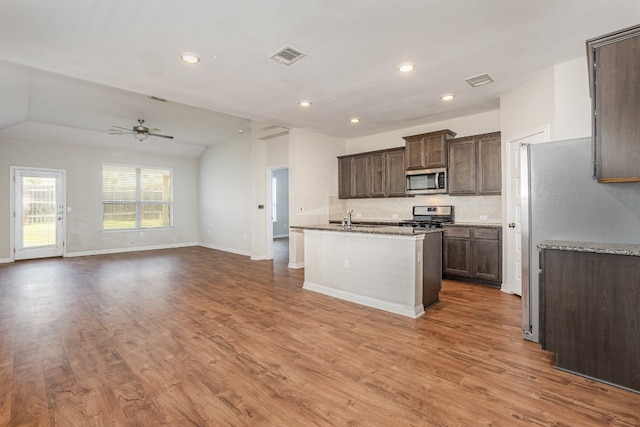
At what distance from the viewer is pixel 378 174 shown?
6.37m

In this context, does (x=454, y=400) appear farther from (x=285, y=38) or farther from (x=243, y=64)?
(x=243, y=64)

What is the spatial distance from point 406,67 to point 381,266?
232 cm

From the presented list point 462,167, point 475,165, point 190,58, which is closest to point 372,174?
point 462,167

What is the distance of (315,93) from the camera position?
4.14 meters

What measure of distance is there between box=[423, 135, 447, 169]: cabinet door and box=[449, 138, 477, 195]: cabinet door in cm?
11

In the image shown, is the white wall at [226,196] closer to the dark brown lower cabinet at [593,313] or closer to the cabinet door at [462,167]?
the cabinet door at [462,167]

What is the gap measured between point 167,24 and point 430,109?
391 cm

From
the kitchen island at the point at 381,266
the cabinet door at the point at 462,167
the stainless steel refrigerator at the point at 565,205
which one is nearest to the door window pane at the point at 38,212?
the kitchen island at the point at 381,266

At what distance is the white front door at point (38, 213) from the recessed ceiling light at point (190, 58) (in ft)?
22.3

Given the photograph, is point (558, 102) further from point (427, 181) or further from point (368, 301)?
point (368, 301)

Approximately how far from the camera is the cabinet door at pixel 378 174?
6.29 m

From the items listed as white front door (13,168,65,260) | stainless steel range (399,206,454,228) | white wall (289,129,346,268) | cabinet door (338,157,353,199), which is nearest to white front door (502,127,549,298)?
stainless steel range (399,206,454,228)

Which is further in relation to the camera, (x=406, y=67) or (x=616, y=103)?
(x=406, y=67)

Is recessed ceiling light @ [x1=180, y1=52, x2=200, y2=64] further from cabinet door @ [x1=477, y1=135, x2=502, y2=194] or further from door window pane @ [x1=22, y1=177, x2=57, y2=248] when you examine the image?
door window pane @ [x1=22, y1=177, x2=57, y2=248]
